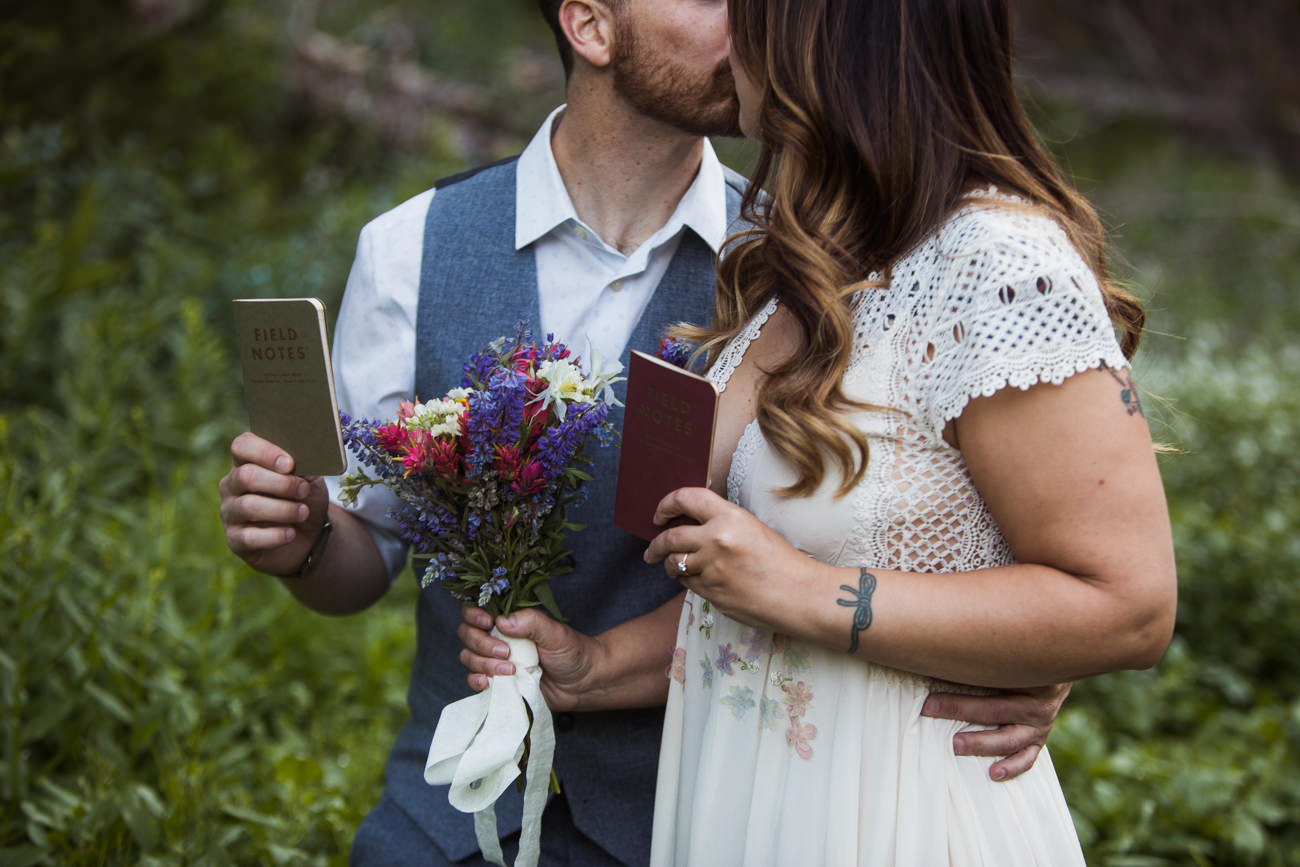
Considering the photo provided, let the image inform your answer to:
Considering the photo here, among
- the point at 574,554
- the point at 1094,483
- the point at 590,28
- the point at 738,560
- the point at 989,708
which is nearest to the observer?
the point at 1094,483

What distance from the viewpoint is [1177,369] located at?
17.8 feet

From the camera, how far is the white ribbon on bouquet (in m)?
1.41

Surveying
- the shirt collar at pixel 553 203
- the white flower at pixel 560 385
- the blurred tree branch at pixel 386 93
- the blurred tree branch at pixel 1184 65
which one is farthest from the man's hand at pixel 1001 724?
the blurred tree branch at pixel 1184 65

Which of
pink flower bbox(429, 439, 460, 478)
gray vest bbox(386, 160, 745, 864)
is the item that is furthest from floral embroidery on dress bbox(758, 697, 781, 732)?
pink flower bbox(429, 439, 460, 478)

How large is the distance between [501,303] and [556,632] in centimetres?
59

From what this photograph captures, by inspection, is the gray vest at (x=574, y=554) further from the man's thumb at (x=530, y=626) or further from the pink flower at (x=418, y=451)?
the pink flower at (x=418, y=451)

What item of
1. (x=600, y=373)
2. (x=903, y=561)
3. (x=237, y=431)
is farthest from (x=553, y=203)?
(x=237, y=431)

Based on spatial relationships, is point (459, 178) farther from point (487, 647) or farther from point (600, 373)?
point (487, 647)

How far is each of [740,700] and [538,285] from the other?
0.80 meters

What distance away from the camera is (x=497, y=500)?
139cm

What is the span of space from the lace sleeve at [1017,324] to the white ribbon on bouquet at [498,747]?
0.66 metres

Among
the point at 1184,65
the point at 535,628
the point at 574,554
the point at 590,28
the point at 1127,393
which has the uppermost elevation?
the point at 590,28

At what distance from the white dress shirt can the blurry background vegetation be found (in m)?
0.66

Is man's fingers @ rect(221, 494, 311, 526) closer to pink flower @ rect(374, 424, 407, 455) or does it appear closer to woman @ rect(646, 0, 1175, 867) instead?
pink flower @ rect(374, 424, 407, 455)
